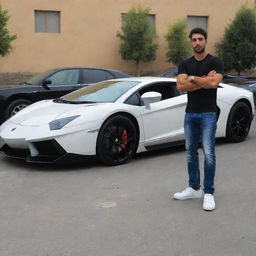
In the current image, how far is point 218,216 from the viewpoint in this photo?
170 inches

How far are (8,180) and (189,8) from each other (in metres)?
23.4

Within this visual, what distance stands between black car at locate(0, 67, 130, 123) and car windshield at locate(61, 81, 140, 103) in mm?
3564

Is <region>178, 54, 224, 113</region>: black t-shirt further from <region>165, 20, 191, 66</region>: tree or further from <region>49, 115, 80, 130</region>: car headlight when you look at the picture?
<region>165, 20, 191, 66</region>: tree

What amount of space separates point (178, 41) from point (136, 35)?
2.72 metres

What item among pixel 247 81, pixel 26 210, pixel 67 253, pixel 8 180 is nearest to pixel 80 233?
pixel 67 253

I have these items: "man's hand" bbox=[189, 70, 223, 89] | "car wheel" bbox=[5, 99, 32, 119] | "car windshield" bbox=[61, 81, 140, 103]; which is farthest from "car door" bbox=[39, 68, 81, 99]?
"man's hand" bbox=[189, 70, 223, 89]

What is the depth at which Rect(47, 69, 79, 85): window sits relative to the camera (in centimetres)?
1107

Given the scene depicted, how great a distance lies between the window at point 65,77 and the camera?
1107 cm

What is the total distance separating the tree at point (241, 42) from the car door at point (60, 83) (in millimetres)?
16884

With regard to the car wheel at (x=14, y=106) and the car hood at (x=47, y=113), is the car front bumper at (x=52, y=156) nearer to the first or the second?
the car hood at (x=47, y=113)

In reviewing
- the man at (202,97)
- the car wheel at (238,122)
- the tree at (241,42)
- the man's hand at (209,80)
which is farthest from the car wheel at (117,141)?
the tree at (241,42)

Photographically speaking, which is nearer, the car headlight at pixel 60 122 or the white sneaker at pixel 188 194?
the white sneaker at pixel 188 194

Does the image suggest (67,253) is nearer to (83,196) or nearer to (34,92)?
(83,196)

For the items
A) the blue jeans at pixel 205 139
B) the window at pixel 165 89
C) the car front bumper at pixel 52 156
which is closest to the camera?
the blue jeans at pixel 205 139
